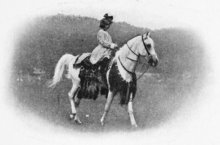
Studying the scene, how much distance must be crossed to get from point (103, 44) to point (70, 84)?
72 centimetres

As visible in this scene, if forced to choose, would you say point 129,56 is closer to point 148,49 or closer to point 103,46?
point 148,49

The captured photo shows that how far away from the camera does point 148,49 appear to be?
4027 mm

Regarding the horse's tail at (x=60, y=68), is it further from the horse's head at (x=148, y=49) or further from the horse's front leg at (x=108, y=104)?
the horse's head at (x=148, y=49)

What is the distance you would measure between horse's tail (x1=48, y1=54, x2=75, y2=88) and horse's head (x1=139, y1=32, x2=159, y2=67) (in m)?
1.01

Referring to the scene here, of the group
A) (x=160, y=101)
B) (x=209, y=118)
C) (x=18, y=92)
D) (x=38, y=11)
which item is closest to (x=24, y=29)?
(x=38, y=11)

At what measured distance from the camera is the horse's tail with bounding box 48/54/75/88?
4.33 metres

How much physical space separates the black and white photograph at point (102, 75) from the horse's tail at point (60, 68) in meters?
0.01

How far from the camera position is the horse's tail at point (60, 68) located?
14.2ft

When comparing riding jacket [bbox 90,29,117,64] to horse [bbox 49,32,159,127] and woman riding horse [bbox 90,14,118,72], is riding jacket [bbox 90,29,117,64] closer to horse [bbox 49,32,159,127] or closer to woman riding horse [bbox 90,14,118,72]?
woman riding horse [bbox 90,14,118,72]

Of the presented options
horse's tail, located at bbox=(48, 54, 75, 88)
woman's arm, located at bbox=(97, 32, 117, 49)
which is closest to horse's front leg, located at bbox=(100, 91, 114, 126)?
woman's arm, located at bbox=(97, 32, 117, 49)

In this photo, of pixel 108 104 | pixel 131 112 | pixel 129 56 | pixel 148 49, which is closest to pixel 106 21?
pixel 129 56

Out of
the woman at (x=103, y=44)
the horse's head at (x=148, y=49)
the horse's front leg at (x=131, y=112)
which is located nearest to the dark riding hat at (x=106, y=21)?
the woman at (x=103, y=44)

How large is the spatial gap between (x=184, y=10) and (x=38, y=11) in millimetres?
2048

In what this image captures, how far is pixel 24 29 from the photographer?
4.38 metres
